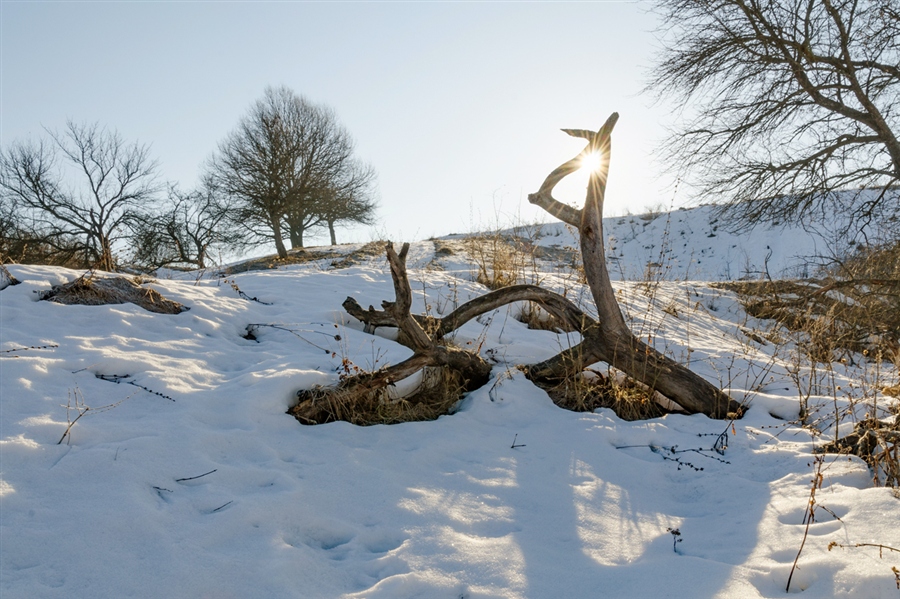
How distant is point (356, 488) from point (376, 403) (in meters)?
0.94

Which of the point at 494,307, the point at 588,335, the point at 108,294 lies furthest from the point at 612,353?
the point at 108,294

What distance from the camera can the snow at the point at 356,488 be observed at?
1975 mm

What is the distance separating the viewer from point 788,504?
2.58 meters

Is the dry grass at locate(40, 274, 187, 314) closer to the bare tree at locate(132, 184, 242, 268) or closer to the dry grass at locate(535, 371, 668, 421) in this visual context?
the dry grass at locate(535, 371, 668, 421)

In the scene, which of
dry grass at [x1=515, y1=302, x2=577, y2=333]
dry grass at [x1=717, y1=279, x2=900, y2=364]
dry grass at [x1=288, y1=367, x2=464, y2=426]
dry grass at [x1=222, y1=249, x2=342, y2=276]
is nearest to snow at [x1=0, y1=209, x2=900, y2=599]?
dry grass at [x1=288, y1=367, x2=464, y2=426]

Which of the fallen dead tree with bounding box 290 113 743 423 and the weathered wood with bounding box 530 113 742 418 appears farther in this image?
the weathered wood with bounding box 530 113 742 418

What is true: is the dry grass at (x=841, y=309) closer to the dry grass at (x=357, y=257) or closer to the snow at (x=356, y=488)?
the snow at (x=356, y=488)

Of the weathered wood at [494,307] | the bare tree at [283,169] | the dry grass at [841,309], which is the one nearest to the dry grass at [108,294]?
the weathered wood at [494,307]

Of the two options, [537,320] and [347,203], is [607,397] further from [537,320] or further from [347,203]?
[347,203]

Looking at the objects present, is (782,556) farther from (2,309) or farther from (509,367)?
(2,309)

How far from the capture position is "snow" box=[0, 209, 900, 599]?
1975 millimetres

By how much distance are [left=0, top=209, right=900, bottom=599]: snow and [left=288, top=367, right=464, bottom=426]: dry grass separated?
0.13 metres

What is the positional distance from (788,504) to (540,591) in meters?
1.38

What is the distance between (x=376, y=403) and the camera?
356cm
